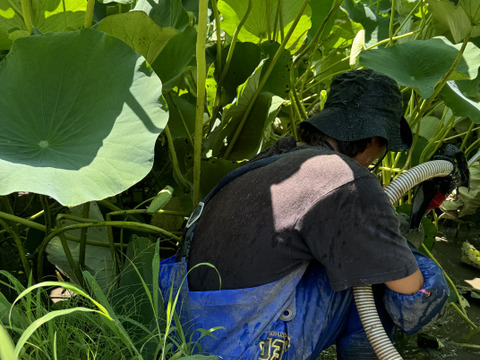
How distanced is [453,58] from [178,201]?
0.93 metres

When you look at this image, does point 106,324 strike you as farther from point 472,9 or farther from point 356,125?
point 472,9

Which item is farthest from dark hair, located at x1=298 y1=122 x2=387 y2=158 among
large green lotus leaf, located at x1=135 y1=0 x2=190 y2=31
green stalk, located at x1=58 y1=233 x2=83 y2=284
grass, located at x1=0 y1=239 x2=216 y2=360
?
green stalk, located at x1=58 y1=233 x2=83 y2=284

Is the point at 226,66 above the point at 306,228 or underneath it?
above

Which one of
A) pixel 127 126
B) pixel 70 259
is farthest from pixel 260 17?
pixel 70 259

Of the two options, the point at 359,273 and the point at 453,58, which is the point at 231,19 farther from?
the point at 359,273

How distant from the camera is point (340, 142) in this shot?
1409 mm

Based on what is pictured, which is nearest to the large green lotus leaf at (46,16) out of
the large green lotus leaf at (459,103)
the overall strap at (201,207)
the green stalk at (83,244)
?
the green stalk at (83,244)

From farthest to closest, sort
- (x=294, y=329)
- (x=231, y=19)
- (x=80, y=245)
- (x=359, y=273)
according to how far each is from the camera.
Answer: (x=231, y=19) → (x=80, y=245) → (x=294, y=329) → (x=359, y=273)

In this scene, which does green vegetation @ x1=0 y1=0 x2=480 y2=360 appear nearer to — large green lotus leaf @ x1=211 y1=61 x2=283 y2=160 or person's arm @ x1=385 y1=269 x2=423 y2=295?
large green lotus leaf @ x1=211 y1=61 x2=283 y2=160

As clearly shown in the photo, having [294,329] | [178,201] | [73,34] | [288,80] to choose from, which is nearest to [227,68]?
[288,80]

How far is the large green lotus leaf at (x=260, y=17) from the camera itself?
1.89 meters

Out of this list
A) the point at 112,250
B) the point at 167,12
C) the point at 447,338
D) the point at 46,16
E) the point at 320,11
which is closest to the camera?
the point at 112,250

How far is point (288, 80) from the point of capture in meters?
1.84

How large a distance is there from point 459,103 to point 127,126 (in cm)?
107
